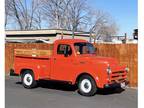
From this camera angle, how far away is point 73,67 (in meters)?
12.5

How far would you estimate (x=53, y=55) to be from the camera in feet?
43.2

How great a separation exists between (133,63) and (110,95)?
3.43m

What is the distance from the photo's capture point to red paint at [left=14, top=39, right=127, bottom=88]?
38.3 ft

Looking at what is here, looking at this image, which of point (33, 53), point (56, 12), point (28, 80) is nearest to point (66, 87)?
point (28, 80)

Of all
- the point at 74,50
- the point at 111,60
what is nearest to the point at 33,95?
the point at 74,50

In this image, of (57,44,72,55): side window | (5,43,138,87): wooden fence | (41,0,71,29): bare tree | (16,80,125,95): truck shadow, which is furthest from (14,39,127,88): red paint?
(41,0,71,29): bare tree

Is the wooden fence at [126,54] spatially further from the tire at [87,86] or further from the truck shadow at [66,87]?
the tire at [87,86]

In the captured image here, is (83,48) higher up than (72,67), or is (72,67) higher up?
(83,48)

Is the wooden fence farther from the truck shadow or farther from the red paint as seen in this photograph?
the red paint

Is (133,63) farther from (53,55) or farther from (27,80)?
(27,80)

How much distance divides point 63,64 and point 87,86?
149 centimetres

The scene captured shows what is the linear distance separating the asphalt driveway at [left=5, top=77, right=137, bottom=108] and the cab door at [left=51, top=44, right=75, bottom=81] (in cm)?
63

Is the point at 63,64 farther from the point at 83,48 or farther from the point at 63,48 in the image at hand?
the point at 83,48

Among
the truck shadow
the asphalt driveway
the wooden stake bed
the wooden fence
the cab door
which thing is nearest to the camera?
the asphalt driveway
